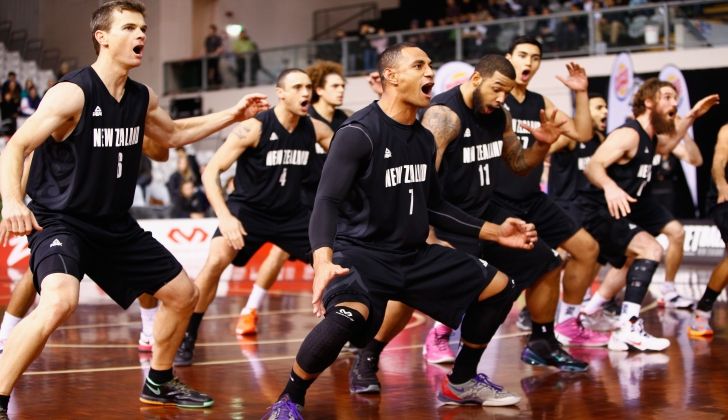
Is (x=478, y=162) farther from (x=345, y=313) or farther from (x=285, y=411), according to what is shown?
(x=285, y=411)

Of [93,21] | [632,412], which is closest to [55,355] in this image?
[93,21]

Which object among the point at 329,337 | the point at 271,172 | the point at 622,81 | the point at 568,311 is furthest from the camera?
the point at 622,81

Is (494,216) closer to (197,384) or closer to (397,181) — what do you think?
(397,181)

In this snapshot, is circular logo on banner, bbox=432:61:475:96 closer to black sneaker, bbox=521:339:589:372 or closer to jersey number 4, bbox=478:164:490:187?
black sneaker, bbox=521:339:589:372

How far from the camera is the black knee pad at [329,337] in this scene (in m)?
4.40

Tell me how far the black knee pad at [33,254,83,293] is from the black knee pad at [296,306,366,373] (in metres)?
1.26

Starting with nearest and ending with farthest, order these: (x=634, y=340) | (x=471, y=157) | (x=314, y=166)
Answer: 1. (x=471, y=157)
2. (x=634, y=340)
3. (x=314, y=166)

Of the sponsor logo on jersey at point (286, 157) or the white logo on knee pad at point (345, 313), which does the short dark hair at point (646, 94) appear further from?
the white logo on knee pad at point (345, 313)

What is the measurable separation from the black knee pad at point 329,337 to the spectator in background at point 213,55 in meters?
17.9

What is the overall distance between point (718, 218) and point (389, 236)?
4.37 meters

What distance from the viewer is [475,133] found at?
5.84 metres

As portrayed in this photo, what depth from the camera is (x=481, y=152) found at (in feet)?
19.2

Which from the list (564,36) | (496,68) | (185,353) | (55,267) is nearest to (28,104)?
(564,36)

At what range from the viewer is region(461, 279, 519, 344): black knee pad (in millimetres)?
5062
